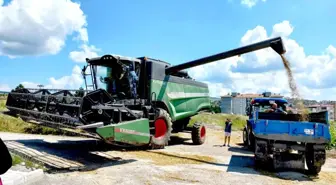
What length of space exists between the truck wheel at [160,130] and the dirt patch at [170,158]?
458mm

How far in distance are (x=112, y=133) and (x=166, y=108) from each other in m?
4.70

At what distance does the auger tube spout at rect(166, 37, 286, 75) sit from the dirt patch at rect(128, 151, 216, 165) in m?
3.49

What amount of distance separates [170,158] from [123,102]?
95.9 inches

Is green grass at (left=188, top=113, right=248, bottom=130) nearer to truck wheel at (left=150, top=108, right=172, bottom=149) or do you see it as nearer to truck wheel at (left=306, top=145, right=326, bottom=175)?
truck wheel at (left=150, top=108, right=172, bottom=149)

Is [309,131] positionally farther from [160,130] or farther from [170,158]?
[160,130]

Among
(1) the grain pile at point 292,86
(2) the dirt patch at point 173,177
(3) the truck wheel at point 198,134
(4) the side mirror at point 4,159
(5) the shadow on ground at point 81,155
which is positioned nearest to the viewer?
(4) the side mirror at point 4,159

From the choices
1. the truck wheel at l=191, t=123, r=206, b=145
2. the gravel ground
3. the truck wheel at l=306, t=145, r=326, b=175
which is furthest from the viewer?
the truck wheel at l=191, t=123, r=206, b=145

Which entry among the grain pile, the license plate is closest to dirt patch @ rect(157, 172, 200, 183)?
the license plate

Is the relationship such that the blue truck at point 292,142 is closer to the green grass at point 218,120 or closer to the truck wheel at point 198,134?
the truck wheel at point 198,134

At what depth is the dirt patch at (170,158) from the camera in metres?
9.63

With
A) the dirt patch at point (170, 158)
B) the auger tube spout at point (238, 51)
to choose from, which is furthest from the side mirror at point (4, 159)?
the auger tube spout at point (238, 51)

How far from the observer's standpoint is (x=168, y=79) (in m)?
13.0

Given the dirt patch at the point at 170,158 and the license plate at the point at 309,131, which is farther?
the dirt patch at the point at 170,158

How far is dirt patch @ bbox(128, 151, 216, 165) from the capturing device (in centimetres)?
963
